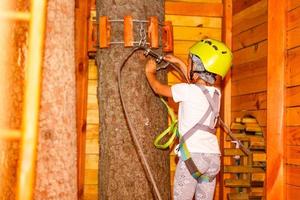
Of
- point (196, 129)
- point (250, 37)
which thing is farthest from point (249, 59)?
point (196, 129)

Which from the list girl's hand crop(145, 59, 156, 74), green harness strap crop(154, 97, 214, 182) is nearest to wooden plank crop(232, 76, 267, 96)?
green harness strap crop(154, 97, 214, 182)

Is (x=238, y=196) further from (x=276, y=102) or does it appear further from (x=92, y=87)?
(x=92, y=87)

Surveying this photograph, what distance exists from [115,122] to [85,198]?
2.21 metres

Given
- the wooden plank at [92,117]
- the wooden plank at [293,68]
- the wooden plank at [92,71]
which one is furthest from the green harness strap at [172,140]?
the wooden plank at [92,71]

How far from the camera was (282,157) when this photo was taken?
364cm

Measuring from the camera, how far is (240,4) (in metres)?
5.27


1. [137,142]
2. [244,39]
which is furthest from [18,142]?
[244,39]

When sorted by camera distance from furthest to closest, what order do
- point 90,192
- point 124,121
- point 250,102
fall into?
point 90,192, point 250,102, point 124,121

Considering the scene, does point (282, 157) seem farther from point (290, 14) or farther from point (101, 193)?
point (101, 193)

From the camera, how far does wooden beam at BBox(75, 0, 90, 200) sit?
5.21 m

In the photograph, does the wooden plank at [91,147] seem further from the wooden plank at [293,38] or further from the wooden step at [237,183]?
the wooden plank at [293,38]

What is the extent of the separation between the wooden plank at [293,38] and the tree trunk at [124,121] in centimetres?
109

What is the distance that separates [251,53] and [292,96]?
142 centimetres

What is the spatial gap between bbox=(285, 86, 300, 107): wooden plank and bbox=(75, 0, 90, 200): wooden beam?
7.93 feet
